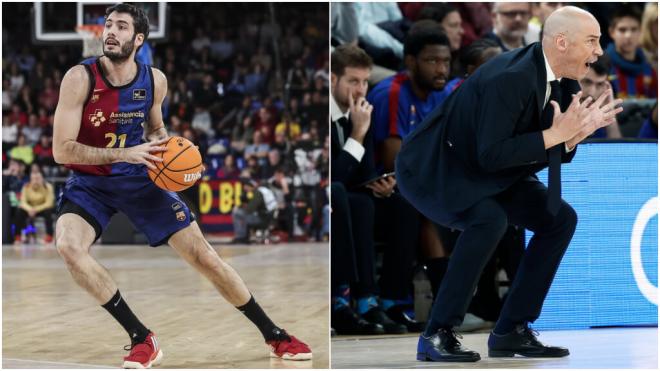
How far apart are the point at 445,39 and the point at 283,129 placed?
13.3m

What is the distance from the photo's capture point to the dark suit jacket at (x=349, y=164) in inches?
258

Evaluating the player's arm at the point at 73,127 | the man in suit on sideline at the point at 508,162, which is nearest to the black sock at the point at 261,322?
the man in suit on sideline at the point at 508,162

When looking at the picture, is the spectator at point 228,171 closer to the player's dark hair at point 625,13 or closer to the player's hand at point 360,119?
the player's dark hair at point 625,13

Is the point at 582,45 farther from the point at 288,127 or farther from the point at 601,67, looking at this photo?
the point at 288,127

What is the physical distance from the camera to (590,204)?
6.59m

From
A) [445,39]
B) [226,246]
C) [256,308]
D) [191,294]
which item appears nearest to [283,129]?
[226,246]

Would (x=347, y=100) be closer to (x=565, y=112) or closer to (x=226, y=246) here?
(x=565, y=112)

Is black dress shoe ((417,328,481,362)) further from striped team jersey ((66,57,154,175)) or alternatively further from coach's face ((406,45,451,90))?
coach's face ((406,45,451,90))

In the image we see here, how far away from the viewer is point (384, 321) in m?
6.51

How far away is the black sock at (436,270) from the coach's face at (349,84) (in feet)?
3.53

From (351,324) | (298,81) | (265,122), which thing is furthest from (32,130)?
(351,324)

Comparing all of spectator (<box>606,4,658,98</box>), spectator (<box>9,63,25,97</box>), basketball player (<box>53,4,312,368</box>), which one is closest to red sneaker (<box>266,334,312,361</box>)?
basketball player (<box>53,4,312,368</box>)

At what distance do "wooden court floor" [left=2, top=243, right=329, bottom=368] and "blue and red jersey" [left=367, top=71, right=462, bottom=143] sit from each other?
1241 millimetres

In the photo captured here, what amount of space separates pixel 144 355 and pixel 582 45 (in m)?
2.35
